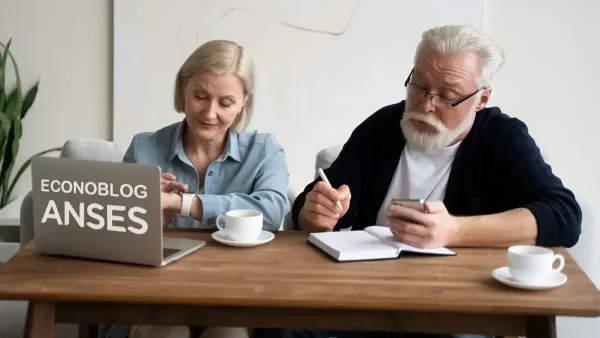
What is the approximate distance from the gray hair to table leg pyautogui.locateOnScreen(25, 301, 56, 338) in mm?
1146

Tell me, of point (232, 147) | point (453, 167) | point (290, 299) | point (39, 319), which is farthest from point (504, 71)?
point (39, 319)

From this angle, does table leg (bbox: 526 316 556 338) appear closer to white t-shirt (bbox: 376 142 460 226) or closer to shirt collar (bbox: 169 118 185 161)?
white t-shirt (bbox: 376 142 460 226)

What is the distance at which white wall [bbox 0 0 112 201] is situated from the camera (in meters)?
3.11

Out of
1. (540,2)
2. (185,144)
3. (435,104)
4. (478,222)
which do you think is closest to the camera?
(478,222)

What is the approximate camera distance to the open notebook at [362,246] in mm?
1413

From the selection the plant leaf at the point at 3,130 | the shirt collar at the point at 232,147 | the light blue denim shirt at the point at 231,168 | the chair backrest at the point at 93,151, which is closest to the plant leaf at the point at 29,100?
the plant leaf at the point at 3,130

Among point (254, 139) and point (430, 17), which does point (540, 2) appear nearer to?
point (430, 17)

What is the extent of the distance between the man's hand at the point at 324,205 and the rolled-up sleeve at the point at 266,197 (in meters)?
0.14

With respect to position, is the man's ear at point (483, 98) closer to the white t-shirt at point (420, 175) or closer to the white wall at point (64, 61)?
the white t-shirt at point (420, 175)

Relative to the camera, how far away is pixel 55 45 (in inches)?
123

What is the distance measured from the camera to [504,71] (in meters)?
3.03

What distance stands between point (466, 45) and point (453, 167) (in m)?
0.33

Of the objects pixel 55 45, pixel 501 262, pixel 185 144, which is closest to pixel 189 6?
pixel 55 45

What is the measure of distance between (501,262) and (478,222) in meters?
0.13
